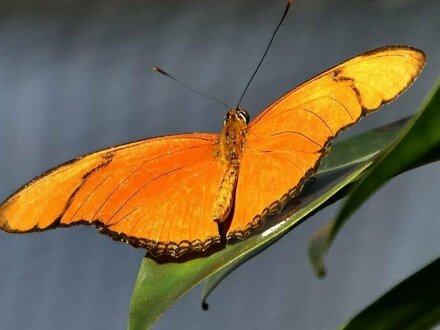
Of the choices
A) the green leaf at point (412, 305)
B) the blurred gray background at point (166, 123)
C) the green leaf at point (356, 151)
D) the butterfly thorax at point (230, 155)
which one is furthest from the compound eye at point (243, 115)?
the blurred gray background at point (166, 123)

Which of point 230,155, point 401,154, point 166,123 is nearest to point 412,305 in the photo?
point 401,154

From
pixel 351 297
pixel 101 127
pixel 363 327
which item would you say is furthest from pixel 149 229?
pixel 351 297

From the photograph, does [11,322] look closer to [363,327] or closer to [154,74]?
[154,74]

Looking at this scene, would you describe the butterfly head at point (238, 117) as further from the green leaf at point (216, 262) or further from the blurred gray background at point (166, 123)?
the blurred gray background at point (166, 123)

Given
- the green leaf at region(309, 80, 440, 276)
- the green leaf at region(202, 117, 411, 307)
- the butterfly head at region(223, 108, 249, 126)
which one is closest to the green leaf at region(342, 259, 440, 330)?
the green leaf at region(309, 80, 440, 276)

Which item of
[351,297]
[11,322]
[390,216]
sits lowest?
[11,322]

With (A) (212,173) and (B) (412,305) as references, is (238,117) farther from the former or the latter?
(B) (412,305)
